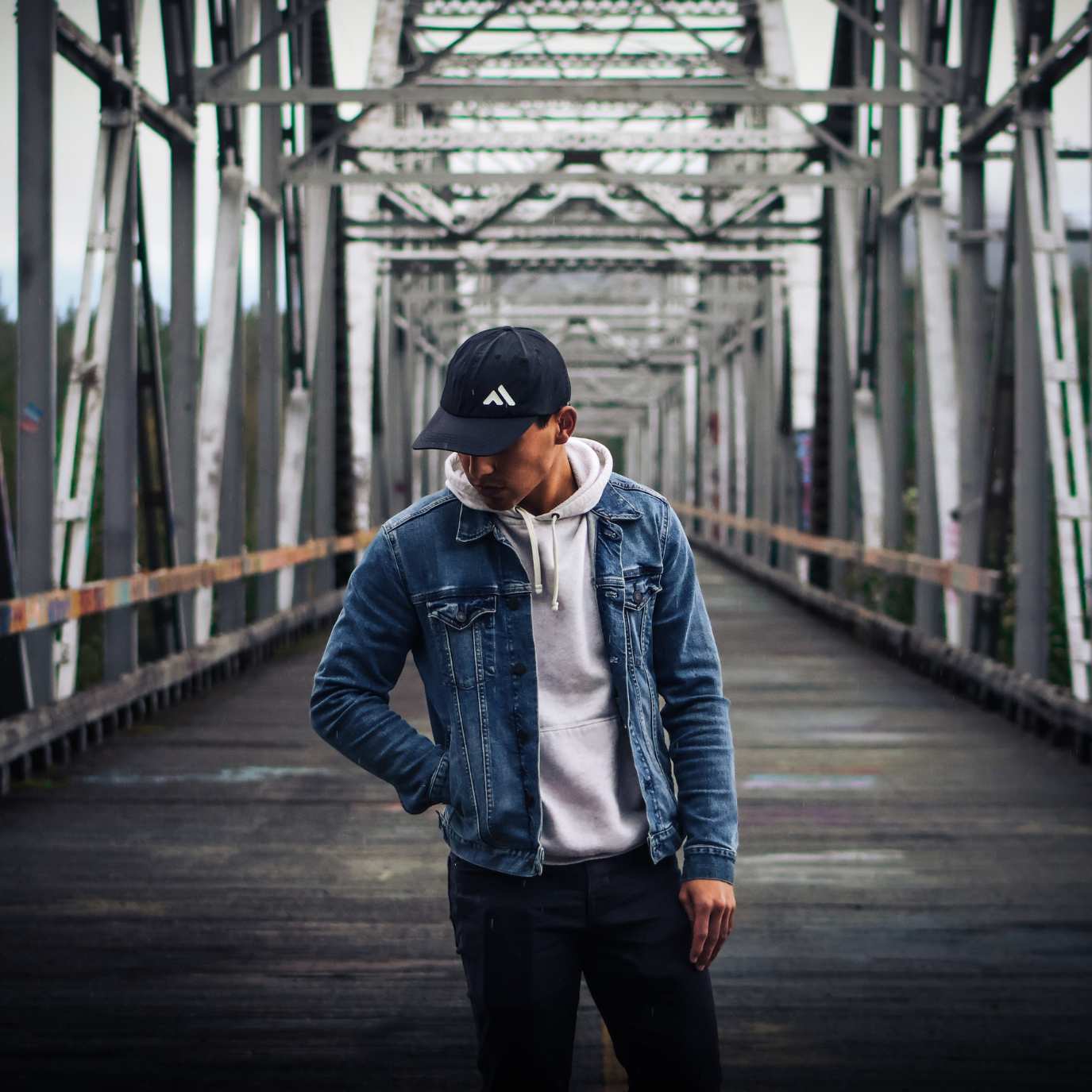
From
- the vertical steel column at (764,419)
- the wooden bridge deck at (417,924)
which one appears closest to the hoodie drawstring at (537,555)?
the wooden bridge deck at (417,924)

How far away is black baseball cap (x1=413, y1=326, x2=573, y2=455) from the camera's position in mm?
2508

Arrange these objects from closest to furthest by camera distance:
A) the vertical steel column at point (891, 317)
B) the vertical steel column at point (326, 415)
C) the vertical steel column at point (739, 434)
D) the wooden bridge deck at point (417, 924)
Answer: the wooden bridge deck at point (417, 924) → the vertical steel column at point (891, 317) → the vertical steel column at point (326, 415) → the vertical steel column at point (739, 434)

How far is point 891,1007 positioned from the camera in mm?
4469

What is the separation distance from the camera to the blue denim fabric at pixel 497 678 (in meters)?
2.60

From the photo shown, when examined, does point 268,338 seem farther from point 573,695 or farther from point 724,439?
point 724,439

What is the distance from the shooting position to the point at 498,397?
2.52 meters

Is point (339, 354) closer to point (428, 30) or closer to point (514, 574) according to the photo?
point (428, 30)

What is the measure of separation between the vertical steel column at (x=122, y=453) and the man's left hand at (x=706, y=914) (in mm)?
7478

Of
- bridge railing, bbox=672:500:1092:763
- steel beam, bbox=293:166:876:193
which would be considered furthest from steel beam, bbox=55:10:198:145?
bridge railing, bbox=672:500:1092:763

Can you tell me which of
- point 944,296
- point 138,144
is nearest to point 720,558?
point 944,296

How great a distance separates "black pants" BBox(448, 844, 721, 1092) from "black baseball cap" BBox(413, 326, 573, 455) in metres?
0.65

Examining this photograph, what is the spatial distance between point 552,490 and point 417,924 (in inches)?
117

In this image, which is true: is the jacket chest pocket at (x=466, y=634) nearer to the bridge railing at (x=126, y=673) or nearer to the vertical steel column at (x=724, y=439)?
the bridge railing at (x=126, y=673)

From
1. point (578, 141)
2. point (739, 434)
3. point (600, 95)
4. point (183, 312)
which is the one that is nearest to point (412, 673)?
point (183, 312)
